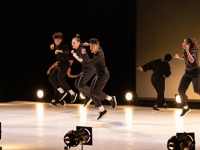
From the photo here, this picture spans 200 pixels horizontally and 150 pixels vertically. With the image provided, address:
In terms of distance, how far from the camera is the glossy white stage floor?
6.42 metres

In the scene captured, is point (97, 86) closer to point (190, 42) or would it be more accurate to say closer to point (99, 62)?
point (99, 62)

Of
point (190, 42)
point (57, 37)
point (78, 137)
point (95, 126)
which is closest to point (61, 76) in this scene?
point (57, 37)

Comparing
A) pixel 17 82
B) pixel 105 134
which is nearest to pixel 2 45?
pixel 17 82

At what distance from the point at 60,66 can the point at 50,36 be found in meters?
1.91

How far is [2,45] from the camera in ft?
41.9

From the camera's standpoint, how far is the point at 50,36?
12594 mm

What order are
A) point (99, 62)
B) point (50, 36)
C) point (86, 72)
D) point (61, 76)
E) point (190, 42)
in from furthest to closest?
point (50, 36), point (61, 76), point (86, 72), point (190, 42), point (99, 62)

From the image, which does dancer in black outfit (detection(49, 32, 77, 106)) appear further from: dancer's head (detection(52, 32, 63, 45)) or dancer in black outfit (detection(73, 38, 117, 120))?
dancer in black outfit (detection(73, 38, 117, 120))

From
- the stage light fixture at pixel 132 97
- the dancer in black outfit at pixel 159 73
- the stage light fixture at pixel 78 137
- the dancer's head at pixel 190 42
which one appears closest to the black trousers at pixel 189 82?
the dancer's head at pixel 190 42

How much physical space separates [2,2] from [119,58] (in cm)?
318

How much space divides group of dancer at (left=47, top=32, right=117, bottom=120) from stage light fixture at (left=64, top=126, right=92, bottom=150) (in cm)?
323

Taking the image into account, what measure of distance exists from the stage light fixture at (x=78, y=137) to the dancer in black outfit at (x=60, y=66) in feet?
17.7

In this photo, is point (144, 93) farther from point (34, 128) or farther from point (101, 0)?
point (34, 128)

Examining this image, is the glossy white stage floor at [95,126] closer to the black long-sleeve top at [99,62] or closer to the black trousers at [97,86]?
the black trousers at [97,86]
